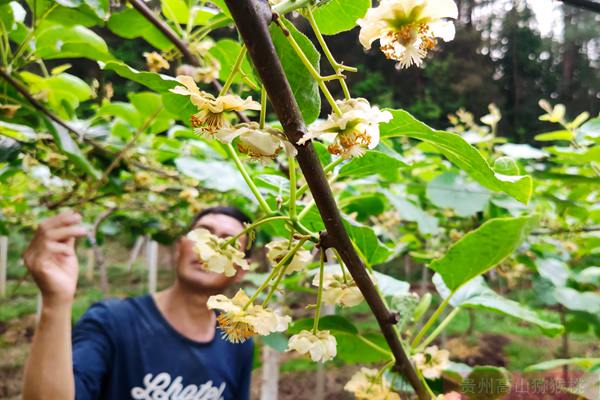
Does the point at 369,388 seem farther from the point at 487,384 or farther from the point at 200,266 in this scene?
the point at 200,266

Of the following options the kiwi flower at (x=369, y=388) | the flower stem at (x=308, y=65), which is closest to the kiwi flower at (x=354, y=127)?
the flower stem at (x=308, y=65)

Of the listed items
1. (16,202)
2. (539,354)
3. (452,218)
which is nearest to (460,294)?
(452,218)

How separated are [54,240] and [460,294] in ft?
2.07

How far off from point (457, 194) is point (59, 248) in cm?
75

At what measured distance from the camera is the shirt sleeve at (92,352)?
45.0 inches

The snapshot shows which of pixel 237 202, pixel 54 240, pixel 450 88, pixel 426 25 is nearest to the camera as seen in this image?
pixel 426 25

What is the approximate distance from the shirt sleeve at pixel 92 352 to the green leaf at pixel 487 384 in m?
0.96

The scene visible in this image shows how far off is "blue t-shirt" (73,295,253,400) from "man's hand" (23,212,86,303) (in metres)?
0.48

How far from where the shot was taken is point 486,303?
494mm

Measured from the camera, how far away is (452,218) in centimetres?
136

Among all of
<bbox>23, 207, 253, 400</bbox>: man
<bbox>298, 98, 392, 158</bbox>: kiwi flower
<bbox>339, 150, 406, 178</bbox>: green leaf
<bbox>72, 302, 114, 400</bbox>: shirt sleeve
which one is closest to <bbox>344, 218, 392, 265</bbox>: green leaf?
<bbox>339, 150, 406, 178</bbox>: green leaf

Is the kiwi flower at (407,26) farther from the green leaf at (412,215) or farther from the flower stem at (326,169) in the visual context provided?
the green leaf at (412,215)

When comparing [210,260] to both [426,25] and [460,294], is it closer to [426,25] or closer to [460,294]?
[426,25]

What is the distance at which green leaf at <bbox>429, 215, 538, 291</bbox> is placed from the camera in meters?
0.41
